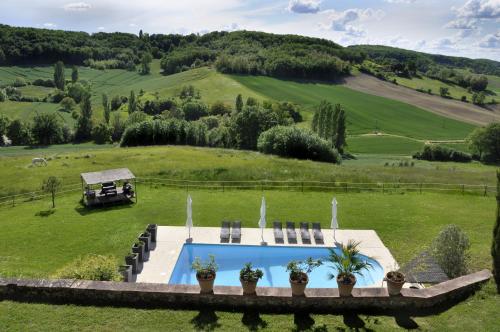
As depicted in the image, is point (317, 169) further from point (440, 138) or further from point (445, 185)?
point (440, 138)

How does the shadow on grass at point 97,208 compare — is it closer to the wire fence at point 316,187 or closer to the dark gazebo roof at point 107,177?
the dark gazebo roof at point 107,177

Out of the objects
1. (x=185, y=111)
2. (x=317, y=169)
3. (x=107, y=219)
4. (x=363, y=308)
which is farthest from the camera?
(x=185, y=111)

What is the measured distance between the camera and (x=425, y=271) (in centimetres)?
1611

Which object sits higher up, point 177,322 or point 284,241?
point 177,322

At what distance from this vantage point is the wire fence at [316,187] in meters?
31.5

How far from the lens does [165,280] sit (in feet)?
57.7

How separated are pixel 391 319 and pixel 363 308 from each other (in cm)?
83

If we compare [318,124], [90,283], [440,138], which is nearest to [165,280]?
[90,283]

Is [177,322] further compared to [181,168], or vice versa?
[181,168]

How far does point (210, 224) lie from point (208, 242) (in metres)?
3.17

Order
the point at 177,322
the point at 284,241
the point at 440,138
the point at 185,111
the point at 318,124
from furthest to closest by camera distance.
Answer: the point at 185,111
the point at 440,138
the point at 318,124
the point at 284,241
the point at 177,322

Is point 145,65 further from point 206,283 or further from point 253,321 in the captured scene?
point 253,321

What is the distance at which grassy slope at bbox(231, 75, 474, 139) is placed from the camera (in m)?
98.9

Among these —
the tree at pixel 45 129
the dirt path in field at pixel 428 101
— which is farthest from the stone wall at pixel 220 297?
the dirt path in field at pixel 428 101
